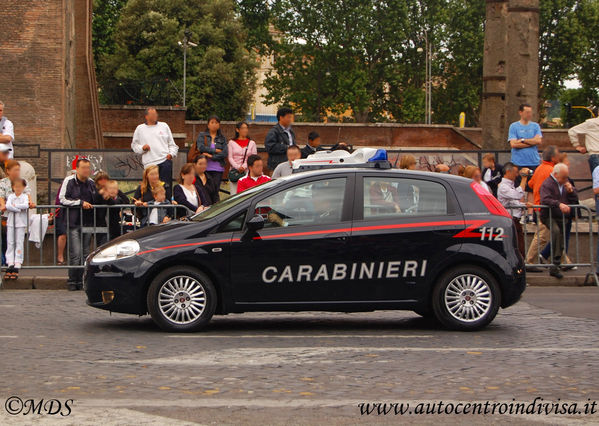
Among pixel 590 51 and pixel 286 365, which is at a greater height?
pixel 590 51

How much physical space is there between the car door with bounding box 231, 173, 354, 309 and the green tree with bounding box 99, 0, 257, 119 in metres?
54.7

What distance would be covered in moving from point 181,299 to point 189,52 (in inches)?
2208

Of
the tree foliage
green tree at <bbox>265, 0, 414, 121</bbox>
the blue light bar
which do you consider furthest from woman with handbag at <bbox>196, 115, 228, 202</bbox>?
green tree at <bbox>265, 0, 414, 121</bbox>

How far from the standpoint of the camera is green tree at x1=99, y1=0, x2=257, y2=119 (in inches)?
2525

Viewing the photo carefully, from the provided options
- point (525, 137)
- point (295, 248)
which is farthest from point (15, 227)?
point (525, 137)

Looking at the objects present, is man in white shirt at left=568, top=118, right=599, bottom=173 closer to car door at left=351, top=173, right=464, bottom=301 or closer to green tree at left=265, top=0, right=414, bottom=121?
car door at left=351, top=173, right=464, bottom=301

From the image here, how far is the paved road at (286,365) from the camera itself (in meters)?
6.31

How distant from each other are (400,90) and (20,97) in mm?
55679

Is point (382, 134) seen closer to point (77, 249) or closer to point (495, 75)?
point (495, 75)

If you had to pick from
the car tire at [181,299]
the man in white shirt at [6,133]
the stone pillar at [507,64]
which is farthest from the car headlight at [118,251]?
the stone pillar at [507,64]

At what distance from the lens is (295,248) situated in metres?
9.59

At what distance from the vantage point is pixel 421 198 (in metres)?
9.88

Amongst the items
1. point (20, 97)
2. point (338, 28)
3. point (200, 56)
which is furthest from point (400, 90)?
point (20, 97)

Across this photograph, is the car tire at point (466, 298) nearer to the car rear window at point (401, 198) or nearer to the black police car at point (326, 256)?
the black police car at point (326, 256)
